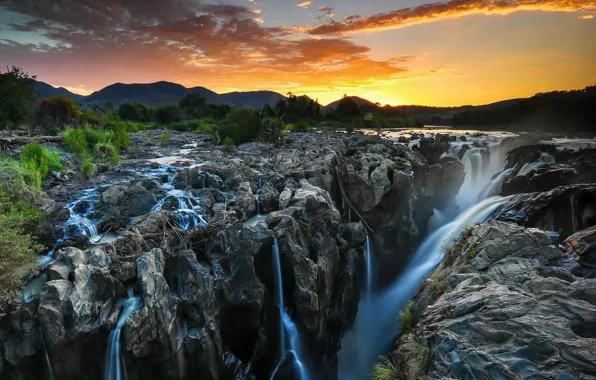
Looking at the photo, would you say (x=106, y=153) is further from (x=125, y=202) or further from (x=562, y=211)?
(x=562, y=211)

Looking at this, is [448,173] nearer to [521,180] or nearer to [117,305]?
[521,180]

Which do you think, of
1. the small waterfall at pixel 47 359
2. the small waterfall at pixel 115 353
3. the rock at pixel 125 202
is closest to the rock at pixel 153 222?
the rock at pixel 125 202

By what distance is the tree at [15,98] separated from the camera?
81.3 feet

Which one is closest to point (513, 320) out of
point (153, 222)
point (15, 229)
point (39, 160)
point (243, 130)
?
point (153, 222)

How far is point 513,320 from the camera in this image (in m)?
6.21

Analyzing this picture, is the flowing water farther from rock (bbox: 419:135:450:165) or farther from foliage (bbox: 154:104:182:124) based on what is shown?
foliage (bbox: 154:104:182:124)

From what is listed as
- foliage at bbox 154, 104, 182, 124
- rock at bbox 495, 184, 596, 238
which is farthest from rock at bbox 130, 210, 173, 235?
foliage at bbox 154, 104, 182, 124

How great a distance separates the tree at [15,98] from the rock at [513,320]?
107 feet

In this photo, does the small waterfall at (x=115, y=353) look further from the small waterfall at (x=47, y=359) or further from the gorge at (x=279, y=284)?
the small waterfall at (x=47, y=359)

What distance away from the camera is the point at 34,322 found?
7.38 metres

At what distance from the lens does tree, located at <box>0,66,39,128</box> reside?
24781mm

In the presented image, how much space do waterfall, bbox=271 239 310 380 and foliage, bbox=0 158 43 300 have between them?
23.3ft

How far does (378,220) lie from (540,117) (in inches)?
1394

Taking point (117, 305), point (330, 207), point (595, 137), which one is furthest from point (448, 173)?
point (117, 305)
